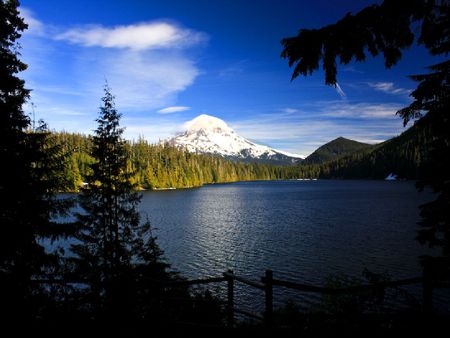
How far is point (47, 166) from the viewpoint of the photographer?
13672 millimetres

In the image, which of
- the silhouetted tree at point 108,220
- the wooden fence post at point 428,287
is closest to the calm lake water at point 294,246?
the silhouetted tree at point 108,220

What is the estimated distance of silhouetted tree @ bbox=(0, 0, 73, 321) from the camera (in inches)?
474

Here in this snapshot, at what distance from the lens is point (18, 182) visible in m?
12.3

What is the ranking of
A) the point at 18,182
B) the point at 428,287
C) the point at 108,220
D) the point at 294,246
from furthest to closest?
the point at 294,246
the point at 108,220
the point at 18,182
the point at 428,287

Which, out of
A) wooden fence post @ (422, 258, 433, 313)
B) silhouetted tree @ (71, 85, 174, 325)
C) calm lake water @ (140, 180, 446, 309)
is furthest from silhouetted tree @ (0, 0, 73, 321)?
calm lake water @ (140, 180, 446, 309)

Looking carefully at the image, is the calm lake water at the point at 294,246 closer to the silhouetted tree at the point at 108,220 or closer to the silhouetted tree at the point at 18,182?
the silhouetted tree at the point at 108,220

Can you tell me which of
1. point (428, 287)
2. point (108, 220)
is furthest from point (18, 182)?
point (428, 287)

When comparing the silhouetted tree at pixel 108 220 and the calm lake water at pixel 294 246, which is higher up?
the silhouetted tree at pixel 108 220

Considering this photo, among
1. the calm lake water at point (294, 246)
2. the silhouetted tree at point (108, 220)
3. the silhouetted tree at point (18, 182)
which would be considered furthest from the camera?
the calm lake water at point (294, 246)

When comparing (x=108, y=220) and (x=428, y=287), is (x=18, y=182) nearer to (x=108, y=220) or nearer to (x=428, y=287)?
(x=108, y=220)

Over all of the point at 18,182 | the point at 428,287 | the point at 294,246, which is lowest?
the point at 294,246

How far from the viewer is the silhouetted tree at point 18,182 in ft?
39.5

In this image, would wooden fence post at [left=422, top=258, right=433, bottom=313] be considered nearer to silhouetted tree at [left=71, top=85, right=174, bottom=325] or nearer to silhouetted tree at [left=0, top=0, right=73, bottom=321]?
silhouetted tree at [left=71, top=85, right=174, bottom=325]

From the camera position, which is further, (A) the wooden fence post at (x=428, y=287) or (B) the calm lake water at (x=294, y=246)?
(B) the calm lake water at (x=294, y=246)
